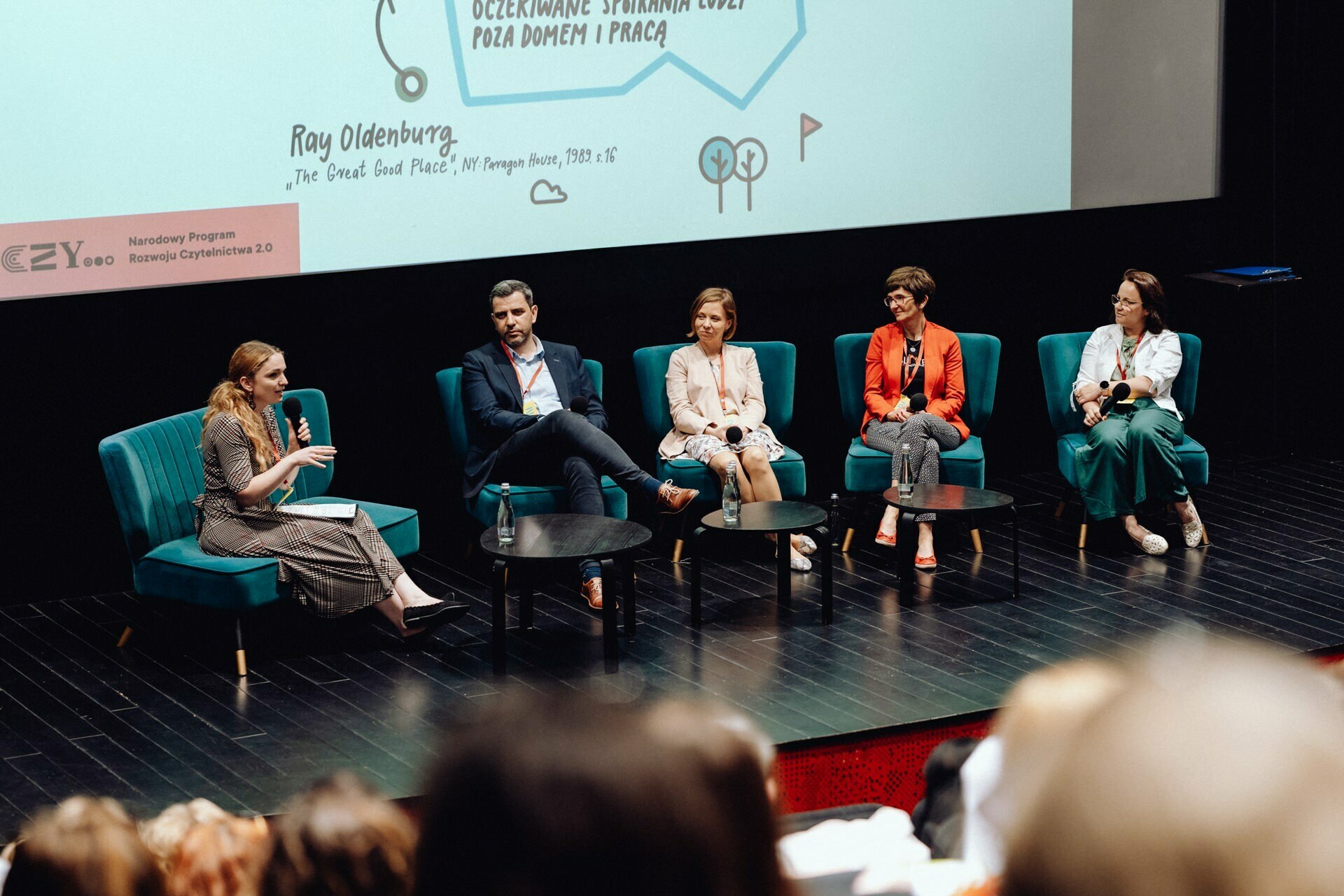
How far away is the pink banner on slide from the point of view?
5164 mm

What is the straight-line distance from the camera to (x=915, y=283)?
20.1ft

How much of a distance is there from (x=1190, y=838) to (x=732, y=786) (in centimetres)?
18

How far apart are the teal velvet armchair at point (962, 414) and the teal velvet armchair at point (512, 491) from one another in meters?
0.98

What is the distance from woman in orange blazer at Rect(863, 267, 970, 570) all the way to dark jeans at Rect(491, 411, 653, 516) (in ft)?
3.53

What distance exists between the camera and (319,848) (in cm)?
89

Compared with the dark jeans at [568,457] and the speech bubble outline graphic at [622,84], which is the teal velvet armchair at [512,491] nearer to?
the dark jeans at [568,457]

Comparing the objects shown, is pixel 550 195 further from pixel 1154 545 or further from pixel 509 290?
pixel 1154 545

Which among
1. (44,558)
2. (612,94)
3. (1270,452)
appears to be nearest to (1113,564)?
Answer: (1270,452)

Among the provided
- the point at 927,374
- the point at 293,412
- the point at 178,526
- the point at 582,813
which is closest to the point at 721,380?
the point at 927,374

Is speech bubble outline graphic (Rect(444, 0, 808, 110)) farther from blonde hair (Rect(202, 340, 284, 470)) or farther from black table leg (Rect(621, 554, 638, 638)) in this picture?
black table leg (Rect(621, 554, 638, 638))

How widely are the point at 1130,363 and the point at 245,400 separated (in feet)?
11.5

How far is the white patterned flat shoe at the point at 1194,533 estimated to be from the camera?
5.97 m

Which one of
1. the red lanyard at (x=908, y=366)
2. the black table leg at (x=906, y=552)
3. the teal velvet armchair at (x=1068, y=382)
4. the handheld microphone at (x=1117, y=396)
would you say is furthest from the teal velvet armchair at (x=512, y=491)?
the handheld microphone at (x=1117, y=396)

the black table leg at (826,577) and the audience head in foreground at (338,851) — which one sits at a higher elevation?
the audience head in foreground at (338,851)
